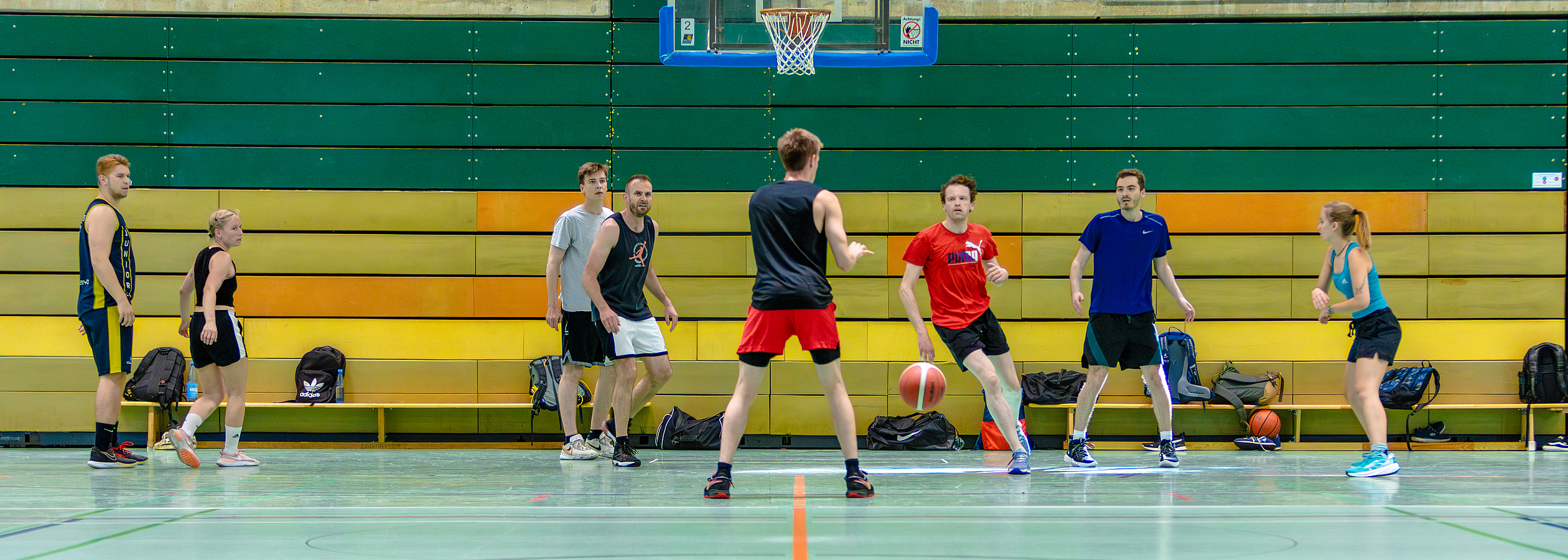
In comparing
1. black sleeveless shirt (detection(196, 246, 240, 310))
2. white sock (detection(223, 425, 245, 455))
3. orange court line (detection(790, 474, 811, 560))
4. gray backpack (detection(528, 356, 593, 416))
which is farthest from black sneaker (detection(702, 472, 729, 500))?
gray backpack (detection(528, 356, 593, 416))

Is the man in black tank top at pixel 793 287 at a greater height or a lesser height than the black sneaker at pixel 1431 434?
greater

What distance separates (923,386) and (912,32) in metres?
3.55

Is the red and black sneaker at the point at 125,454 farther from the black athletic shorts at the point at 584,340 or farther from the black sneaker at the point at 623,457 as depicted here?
the black sneaker at the point at 623,457

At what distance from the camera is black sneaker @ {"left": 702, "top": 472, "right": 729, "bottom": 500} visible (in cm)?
427

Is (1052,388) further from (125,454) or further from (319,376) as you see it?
A: (125,454)

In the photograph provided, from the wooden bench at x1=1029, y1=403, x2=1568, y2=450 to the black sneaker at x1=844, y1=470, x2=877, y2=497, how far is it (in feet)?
12.7

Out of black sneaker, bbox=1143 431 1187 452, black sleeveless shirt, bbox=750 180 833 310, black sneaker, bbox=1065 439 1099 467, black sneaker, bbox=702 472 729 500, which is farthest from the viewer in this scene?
black sneaker, bbox=1143 431 1187 452

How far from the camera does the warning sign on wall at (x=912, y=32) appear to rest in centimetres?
781

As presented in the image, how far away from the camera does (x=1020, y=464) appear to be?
5.42m

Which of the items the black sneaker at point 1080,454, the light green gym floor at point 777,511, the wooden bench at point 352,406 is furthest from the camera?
the wooden bench at point 352,406

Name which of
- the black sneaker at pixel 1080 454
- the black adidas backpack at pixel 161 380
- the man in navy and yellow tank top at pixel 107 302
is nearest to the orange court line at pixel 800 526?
the black sneaker at pixel 1080 454

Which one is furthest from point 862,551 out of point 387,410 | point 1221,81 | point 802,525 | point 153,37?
point 153,37

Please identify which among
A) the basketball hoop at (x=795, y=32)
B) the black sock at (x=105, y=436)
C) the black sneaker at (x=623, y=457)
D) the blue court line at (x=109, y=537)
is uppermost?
the basketball hoop at (x=795, y=32)

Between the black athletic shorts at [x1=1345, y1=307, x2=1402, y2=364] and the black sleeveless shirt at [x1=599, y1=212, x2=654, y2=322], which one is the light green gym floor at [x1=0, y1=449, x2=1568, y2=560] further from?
the black sleeveless shirt at [x1=599, y1=212, x2=654, y2=322]
